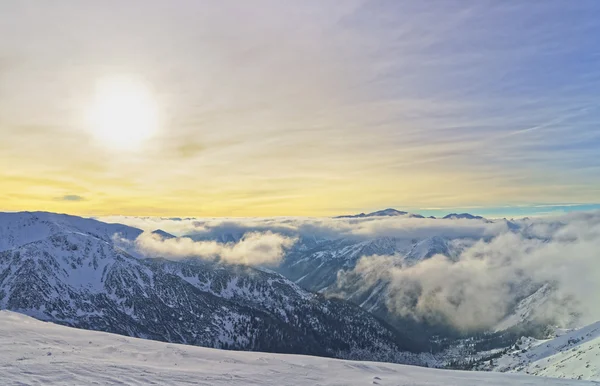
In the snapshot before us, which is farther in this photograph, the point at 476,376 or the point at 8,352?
the point at 476,376

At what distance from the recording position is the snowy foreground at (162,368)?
97.9 feet

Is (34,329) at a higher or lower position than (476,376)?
higher

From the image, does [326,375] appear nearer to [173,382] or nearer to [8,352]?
[173,382]

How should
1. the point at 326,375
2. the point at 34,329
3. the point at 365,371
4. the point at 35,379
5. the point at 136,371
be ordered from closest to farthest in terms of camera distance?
the point at 35,379, the point at 136,371, the point at 326,375, the point at 365,371, the point at 34,329

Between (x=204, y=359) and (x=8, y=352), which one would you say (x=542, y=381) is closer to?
(x=204, y=359)

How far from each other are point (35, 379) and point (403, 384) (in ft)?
97.2

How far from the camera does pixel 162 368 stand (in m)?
34.6

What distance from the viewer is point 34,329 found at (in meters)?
48.3

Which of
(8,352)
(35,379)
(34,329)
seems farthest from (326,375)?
(34,329)

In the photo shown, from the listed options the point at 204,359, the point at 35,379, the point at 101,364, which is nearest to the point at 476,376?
the point at 204,359

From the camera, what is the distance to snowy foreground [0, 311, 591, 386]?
29828 mm

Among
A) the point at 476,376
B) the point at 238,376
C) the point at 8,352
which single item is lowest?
the point at 476,376

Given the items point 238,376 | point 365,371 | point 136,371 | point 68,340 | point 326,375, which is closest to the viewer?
point 136,371

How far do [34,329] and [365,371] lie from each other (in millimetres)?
40124
